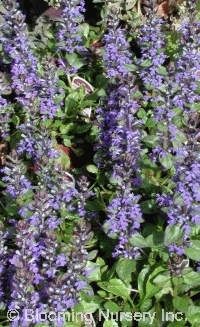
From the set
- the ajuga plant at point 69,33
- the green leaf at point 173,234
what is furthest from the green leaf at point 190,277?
the ajuga plant at point 69,33

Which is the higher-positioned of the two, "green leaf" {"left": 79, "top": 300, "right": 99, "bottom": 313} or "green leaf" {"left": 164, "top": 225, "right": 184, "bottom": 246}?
"green leaf" {"left": 164, "top": 225, "right": 184, "bottom": 246}

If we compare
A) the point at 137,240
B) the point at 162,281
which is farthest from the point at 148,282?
the point at 137,240

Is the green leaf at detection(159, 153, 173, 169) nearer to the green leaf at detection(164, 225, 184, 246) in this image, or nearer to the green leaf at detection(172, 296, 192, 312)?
the green leaf at detection(164, 225, 184, 246)

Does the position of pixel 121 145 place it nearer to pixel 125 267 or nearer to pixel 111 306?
pixel 125 267

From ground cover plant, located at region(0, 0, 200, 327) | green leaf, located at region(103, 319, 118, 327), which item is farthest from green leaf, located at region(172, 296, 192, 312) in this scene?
green leaf, located at region(103, 319, 118, 327)

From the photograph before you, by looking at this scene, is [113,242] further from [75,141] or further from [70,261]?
[75,141]

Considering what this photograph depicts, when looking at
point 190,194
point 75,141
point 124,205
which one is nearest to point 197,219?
point 190,194
